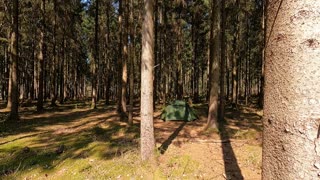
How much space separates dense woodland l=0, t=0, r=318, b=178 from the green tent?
1531 millimetres

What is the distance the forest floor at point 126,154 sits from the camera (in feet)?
23.7

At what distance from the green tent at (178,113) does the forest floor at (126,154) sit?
7.12 ft

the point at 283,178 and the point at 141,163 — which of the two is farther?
the point at 141,163

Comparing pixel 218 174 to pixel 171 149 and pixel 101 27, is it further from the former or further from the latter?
pixel 101 27

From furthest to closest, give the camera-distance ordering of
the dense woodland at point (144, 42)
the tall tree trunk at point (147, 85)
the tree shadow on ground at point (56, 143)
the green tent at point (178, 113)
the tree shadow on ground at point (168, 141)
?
the green tent at point (178, 113) → the dense woodland at point (144, 42) → the tree shadow on ground at point (168, 141) → the tree shadow on ground at point (56, 143) → the tall tree trunk at point (147, 85)

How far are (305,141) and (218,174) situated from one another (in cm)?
631

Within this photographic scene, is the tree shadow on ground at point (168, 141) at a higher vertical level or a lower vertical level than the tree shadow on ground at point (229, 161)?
higher

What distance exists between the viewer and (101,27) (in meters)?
34.9

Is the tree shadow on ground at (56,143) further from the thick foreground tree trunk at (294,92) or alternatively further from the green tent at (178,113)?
the thick foreground tree trunk at (294,92)

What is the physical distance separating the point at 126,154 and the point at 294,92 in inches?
301

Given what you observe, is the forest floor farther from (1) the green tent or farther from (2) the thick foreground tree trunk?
(2) the thick foreground tree trunk

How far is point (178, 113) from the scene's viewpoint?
14609 mm

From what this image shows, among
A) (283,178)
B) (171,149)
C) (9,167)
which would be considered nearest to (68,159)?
(9,167)

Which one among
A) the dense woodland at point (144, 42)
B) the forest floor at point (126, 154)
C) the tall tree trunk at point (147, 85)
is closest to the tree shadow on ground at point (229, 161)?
the forest floor at point (126, 154)
